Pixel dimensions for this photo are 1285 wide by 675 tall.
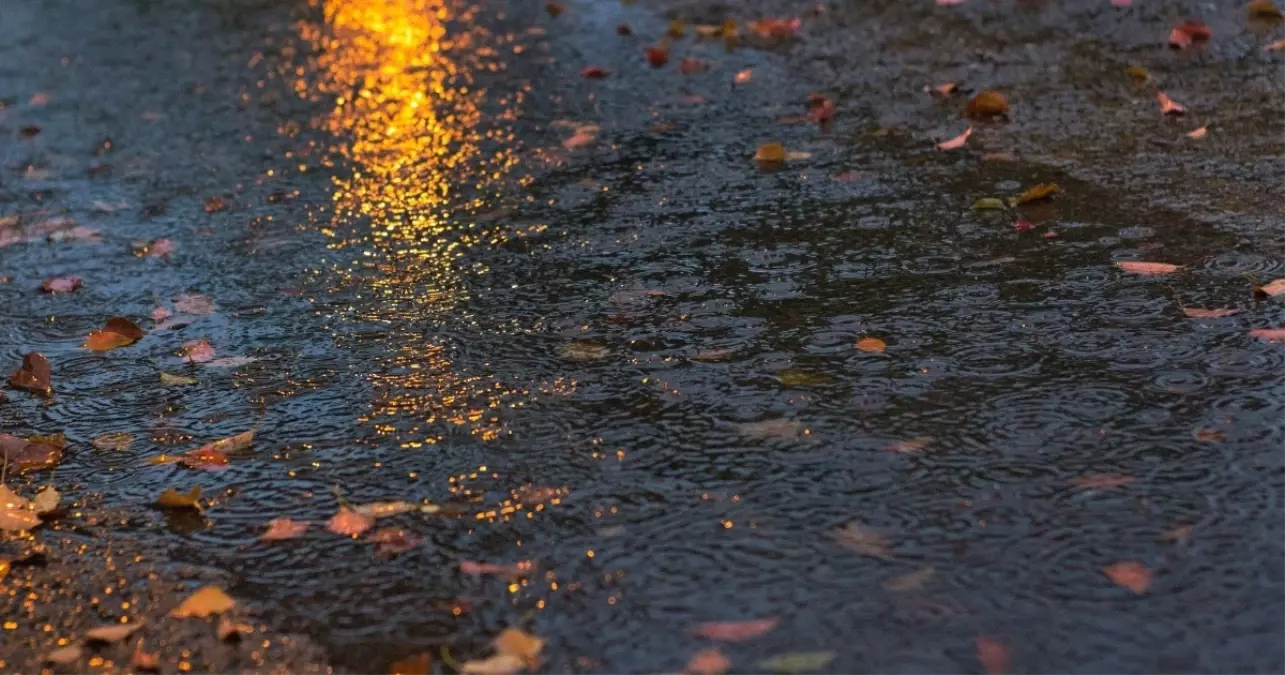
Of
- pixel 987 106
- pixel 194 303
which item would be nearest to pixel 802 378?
pixel 194 303

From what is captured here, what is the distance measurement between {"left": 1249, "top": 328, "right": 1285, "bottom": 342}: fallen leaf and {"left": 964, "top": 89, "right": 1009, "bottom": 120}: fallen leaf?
2.11m

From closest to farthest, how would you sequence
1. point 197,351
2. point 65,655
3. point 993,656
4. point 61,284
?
1. point 993,656
2. point 65,655
3. point 197,351
4. point 61,284

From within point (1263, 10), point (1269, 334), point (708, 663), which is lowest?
point (708, 663)

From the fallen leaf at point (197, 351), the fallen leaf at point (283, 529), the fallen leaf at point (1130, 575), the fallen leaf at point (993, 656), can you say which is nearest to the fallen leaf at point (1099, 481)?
the fallen leaf at point (1130, 575)

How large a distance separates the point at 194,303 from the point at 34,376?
0.61m

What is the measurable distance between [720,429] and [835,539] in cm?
52

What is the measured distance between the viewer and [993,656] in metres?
2.11

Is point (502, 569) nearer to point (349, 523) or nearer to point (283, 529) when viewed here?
point (349, 523)

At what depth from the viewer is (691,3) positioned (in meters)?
7.77

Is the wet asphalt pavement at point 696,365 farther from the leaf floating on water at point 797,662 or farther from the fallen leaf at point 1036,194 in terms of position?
the fallen leaf at point 1036,194

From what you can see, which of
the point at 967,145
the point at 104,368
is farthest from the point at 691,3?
the point at 104,368

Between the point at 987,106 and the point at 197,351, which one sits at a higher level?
the point at 987,106

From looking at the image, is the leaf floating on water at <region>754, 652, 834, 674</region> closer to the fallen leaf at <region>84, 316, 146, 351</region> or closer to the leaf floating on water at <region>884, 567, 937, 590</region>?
the leaf floating on water at <region>884, 567, 937, 590</region>

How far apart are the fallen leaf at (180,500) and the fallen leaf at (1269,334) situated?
2.48 metres
